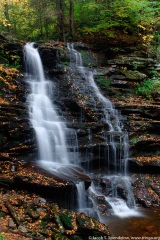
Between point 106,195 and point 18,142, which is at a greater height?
point 18,142

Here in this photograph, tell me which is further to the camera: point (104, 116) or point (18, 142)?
point (104, 116)

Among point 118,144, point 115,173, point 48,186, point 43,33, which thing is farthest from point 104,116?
point 43,33

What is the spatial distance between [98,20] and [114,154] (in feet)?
41.1

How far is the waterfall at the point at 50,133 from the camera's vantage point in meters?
10.3

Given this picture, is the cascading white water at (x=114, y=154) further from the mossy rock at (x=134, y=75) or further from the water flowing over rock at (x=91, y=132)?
the mossy rock at (x=134, y=75)

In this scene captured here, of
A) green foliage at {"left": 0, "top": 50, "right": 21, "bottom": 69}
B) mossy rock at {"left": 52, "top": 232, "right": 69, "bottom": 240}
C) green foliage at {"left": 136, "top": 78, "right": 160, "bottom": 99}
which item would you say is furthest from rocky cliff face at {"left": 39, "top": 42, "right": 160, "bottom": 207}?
mossy rock at {"left": 52, "top": 232, "right": 69, "bottom": 240}

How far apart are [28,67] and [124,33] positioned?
8.00 m

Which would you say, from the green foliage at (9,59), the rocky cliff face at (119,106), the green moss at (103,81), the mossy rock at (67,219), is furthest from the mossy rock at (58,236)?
the green foliage at (9,59)

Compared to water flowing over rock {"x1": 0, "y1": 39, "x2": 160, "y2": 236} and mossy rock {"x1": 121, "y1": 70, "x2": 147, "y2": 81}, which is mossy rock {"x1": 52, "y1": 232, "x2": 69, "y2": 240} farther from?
mossy rock {"x1": 121, "y1": 70, "x2": 147, "y2": 81}

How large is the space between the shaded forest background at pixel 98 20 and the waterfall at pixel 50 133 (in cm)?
705

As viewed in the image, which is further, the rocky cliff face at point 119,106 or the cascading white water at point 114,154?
the rocky cliff face at point 119,106

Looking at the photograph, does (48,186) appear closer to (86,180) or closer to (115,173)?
(86,180)

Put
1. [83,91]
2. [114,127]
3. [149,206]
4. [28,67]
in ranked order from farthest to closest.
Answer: [28,67] → [83,91] → [114,127] → [149,206]

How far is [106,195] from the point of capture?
9.79 metres
